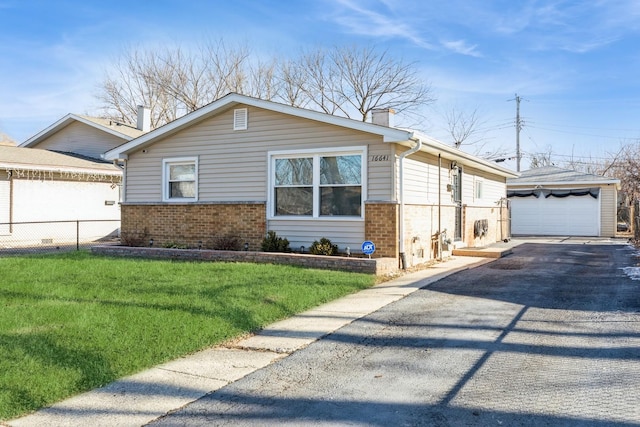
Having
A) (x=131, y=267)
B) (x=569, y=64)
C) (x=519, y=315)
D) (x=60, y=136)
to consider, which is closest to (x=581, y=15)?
(x=569, y=64)

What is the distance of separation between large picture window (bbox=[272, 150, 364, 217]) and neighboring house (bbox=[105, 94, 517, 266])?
0.02 meters

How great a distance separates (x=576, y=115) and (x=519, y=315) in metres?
35.8

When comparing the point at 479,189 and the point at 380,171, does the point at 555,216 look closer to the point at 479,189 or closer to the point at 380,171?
the point at 479,189

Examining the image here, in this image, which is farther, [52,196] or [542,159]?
[542,159]

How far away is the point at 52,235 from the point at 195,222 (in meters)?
7.74

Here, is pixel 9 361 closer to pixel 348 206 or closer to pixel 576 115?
pixel 348 206

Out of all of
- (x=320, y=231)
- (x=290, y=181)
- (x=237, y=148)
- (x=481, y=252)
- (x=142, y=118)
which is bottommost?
(x=481, y=252)

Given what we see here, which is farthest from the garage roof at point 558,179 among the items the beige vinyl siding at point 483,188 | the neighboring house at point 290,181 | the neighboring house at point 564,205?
the neighboring house at point 290,181

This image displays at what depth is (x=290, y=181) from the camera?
38.7 ft

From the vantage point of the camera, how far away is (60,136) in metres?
23.3

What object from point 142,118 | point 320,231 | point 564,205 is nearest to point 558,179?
point 564,205

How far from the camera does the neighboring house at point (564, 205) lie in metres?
23.6

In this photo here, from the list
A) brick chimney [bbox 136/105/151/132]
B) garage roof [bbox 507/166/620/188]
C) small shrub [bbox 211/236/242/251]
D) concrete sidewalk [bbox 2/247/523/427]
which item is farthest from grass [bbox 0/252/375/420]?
garage roof [bbox 507/166/620/188]

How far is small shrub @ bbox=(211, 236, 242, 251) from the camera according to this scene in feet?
40.2
